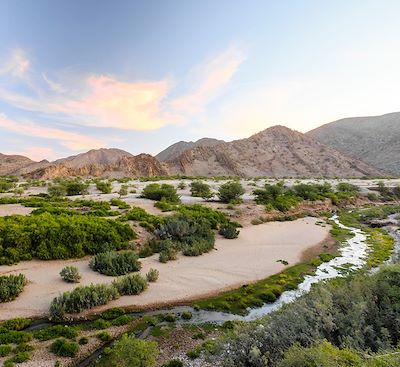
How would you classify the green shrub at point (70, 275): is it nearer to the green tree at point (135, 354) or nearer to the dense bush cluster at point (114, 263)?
the dense bush cluster at point (114, 263)

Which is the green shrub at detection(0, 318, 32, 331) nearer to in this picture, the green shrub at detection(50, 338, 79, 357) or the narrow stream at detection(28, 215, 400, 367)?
the green shrub at detection(50, 338, 79, 357)

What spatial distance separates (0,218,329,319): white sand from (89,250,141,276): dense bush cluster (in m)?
0.31

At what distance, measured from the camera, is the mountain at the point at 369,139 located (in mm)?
109438

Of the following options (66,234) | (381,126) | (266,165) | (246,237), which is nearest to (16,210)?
(66,234)

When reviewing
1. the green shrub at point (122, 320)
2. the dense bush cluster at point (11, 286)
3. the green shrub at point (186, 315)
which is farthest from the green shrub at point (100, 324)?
the dense bush cluster at point (11, 286)

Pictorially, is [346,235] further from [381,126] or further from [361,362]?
[381,126]

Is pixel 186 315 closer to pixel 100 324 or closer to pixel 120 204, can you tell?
pixel 100 324

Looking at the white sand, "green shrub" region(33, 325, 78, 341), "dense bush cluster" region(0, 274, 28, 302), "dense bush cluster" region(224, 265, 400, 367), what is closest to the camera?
"dense bush cluster" region(224, 265, 400, 367)

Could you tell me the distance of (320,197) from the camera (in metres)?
35.0

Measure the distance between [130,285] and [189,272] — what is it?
314 centimetres

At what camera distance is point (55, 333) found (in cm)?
890

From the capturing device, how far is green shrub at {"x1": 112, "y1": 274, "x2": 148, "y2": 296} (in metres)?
11.6

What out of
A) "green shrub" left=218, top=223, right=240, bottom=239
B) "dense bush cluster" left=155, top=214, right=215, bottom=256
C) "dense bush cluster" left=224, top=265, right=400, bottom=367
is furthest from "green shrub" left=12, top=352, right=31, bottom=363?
"green shrub" left=218, top=223, right=240, bottom=239

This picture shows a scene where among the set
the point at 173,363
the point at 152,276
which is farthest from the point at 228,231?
the point at 173,363
